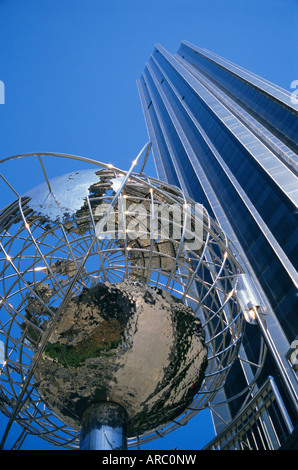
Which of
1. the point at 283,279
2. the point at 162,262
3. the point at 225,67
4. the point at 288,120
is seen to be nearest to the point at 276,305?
the point at 283,279

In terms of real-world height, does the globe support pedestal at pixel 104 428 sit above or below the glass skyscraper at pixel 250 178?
below

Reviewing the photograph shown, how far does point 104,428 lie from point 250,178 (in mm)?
19428

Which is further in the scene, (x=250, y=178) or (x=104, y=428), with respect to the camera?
(x=250, y=178)

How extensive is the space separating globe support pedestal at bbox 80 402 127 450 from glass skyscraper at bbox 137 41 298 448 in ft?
8.62

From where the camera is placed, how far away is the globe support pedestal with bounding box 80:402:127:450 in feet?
17.9

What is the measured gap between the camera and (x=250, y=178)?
2216cm

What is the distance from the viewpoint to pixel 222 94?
39.8m

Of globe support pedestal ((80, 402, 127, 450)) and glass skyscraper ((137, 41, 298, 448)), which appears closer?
globe support pedestal ((80, 402, 127, 450))

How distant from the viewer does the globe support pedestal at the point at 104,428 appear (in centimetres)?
547

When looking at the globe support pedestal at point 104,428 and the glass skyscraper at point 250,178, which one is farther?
the glass skyscraper at point 250,178

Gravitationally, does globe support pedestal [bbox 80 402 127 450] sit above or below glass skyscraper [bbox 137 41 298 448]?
below

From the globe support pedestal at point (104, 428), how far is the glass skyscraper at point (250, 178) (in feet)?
8.62

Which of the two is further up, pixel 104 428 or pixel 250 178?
pixel 250 178

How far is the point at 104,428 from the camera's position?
18.3 feet
